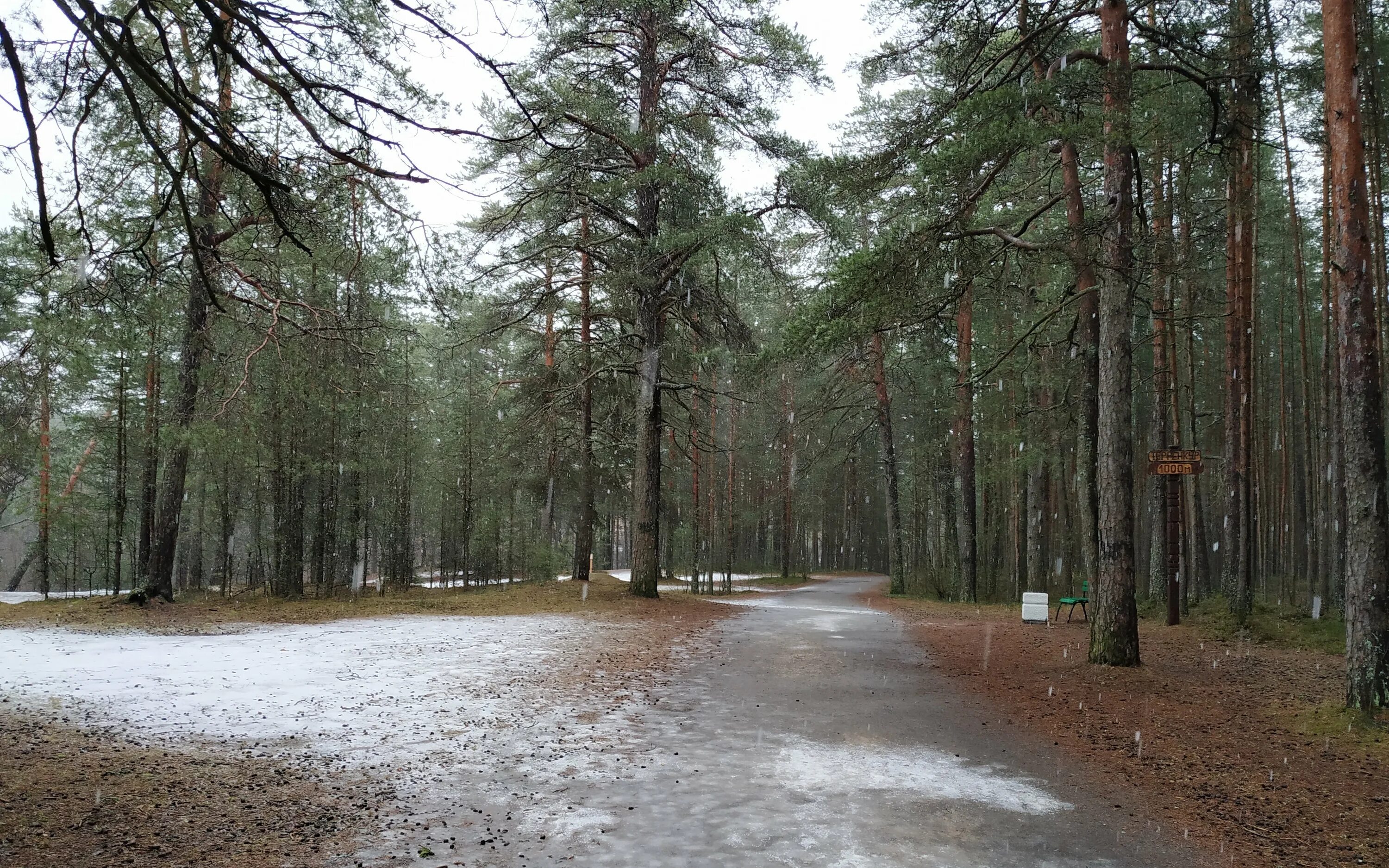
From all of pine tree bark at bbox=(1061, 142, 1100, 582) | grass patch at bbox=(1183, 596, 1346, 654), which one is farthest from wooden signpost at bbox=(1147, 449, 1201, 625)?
pine tree bark at bbox=(1061, 142, 1100, 582)

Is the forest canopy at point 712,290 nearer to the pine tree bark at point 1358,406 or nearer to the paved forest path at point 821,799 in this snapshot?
the pine tree bark at point 1358,406

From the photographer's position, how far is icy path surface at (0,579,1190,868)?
402cm

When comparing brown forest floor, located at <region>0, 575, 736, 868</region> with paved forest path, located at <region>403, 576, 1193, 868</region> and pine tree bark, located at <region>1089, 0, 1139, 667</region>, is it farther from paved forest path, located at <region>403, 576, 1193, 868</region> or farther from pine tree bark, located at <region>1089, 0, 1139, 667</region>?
pine tree bark, located at <region>1089, 0, 1139, 667</region>

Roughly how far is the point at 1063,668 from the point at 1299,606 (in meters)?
13.1

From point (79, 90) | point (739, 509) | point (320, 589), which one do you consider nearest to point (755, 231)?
point (79, 90)

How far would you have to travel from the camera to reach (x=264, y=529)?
132 ft

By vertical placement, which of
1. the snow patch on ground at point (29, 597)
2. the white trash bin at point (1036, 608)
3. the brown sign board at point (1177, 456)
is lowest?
the snow patch on ground at point (29, 597)

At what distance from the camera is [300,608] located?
54.1ft

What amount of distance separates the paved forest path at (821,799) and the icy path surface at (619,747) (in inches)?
0.8

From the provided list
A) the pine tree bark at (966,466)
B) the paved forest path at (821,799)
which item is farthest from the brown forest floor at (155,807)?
the pine tree bark at (966,466)

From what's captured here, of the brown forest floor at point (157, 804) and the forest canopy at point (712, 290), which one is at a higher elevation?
the forest canopy at point (712, 290)

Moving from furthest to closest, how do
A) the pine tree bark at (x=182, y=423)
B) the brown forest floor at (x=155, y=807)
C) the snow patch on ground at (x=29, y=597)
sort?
the snow patch on ground at (x=29, y=597), the pine tree bark at (x=182, y=423), the brown forest floor at (x=155, y=807)

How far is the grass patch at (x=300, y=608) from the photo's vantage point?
1311 cm

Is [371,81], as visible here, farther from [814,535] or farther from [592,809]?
[814,535]
